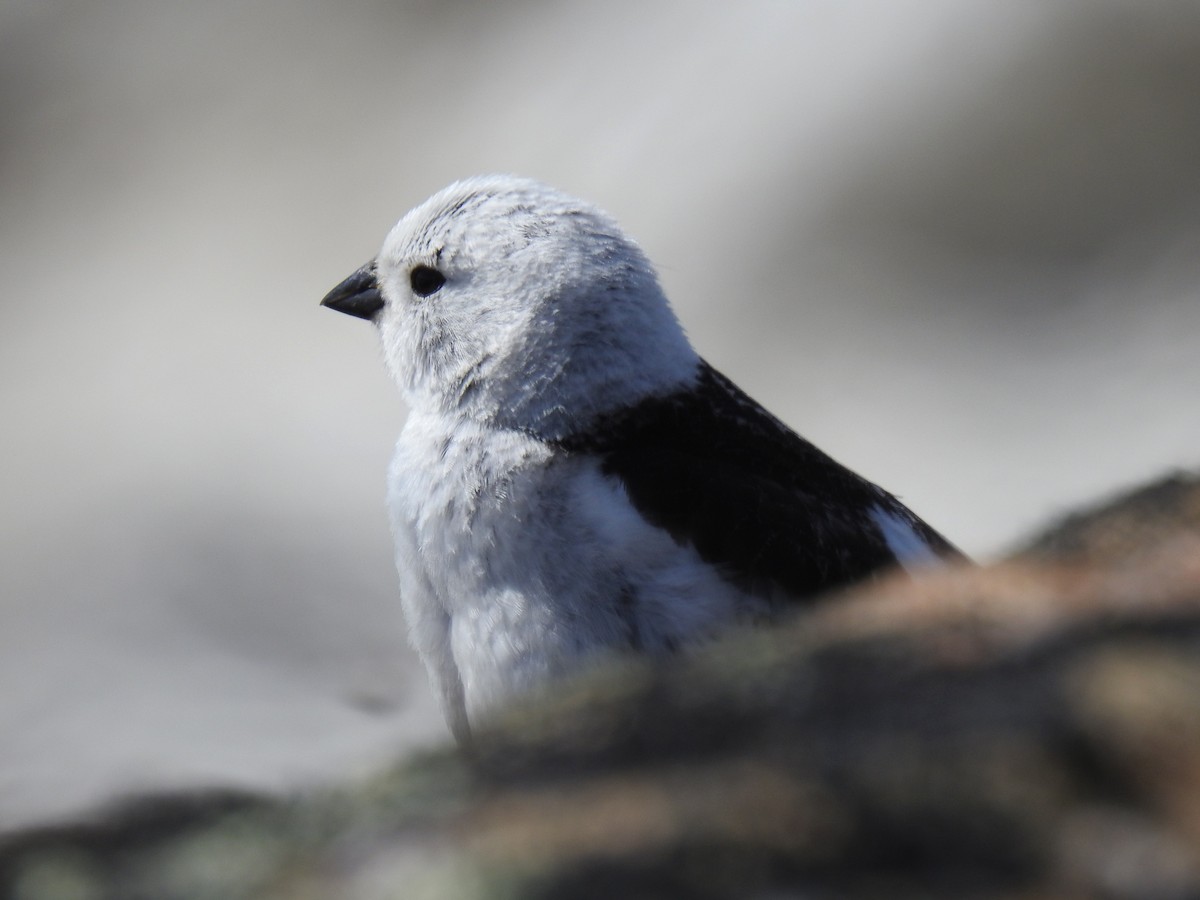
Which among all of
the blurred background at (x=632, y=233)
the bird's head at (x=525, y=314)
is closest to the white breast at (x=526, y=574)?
the bird's head at (x=525, y=314)

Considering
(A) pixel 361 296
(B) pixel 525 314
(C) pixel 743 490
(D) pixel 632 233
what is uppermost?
(D) pixel 632 233

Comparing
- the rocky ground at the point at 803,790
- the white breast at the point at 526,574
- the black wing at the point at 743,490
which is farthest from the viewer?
the black wing at the point at 743,490

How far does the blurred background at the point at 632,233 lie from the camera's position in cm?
866

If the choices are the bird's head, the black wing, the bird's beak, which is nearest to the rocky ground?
the black wing

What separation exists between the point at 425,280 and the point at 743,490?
158 centimetres

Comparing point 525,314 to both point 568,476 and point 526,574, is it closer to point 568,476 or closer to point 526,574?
point 568,476

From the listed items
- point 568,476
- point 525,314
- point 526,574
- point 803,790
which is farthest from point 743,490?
point 803,790

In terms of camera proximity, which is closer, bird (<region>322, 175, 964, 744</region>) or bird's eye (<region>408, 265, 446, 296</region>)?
bird (<region>322, 175, 964, 744</region>)

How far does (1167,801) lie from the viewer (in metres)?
1.42

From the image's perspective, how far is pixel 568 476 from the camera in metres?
3.79

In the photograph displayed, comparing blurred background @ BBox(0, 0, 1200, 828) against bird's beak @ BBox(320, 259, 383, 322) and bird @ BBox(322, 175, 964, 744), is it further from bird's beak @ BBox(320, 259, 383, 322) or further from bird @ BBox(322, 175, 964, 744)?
bird @ BBox(322, 175, 964, 744)

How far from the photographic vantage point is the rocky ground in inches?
55.9

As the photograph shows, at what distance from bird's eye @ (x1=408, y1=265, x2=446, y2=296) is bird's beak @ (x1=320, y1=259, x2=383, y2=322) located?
0.30m

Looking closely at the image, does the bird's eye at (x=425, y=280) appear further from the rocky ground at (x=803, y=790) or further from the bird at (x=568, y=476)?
the rocky ground at (x=803, y=790)
